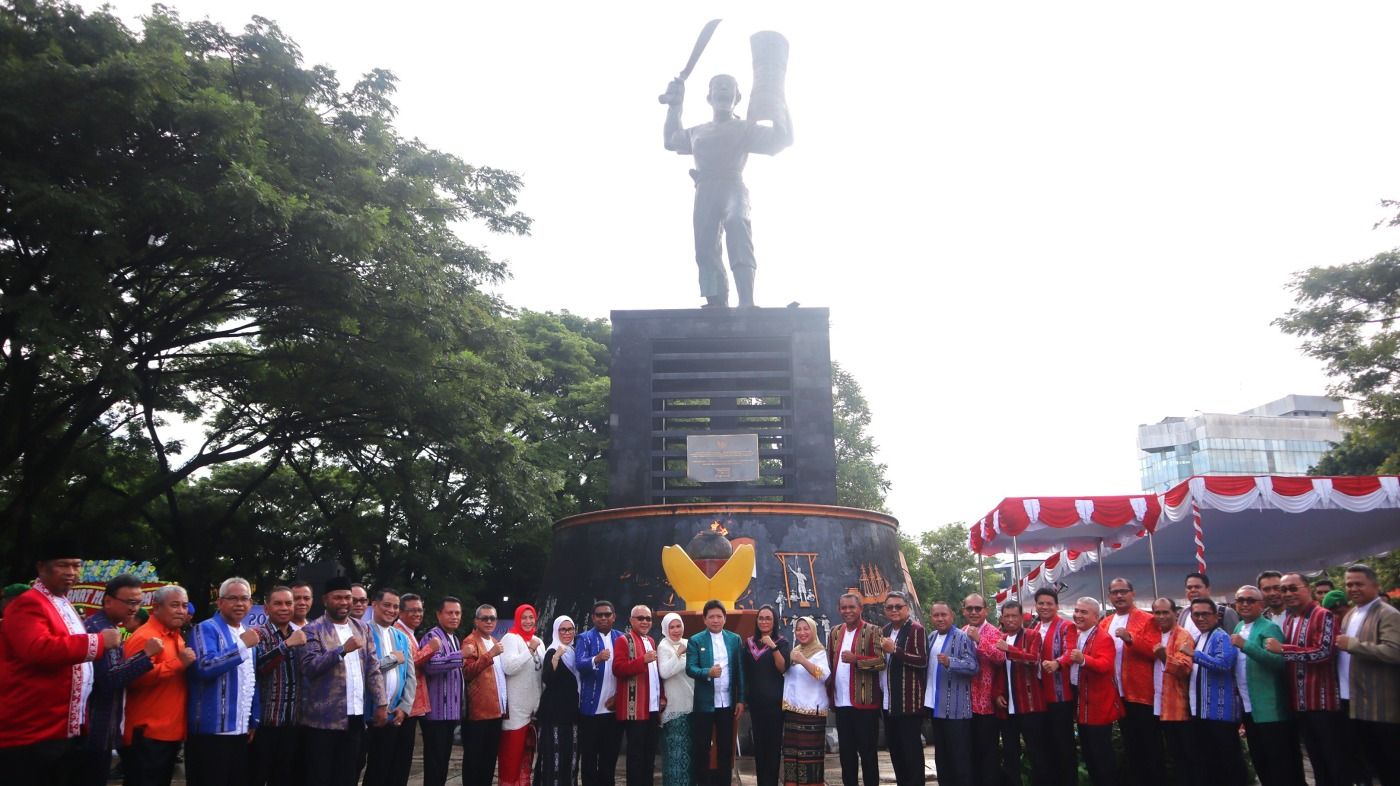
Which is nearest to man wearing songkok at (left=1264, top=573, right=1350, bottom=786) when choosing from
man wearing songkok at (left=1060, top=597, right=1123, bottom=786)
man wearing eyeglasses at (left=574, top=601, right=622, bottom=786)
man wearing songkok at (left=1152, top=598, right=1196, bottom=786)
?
man wearing songkok at (left=1152, top=598, right=1196, bottom=786)

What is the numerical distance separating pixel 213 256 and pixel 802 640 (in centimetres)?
925

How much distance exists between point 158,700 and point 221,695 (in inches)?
11.5

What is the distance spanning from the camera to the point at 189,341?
1413 centimetres

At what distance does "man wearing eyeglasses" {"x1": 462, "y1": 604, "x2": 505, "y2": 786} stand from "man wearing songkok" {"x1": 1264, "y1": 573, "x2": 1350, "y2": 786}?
4922 millimetres

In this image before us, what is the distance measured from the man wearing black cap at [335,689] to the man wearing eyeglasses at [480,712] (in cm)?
94

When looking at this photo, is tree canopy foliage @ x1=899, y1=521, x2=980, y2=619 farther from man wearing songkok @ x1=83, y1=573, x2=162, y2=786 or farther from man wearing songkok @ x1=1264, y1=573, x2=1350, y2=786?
man wearing songkok @ x1=83, y1=573, x2=162, y2=786

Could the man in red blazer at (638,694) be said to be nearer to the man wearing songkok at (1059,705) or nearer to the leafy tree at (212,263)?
the man wearing songkok at (1059,705)

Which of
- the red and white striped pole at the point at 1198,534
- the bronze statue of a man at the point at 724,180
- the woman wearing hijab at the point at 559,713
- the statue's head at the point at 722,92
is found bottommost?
the woman wearing hijab at the point at 559,713

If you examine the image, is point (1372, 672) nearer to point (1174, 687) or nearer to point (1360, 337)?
point (1174, 687)

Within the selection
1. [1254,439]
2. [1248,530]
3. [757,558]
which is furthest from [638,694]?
[1254,439]

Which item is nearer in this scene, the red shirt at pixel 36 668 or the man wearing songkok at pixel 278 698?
the red shirt at pixel 36 668

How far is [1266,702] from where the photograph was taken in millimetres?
6141

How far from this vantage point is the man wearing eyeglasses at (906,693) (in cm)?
679

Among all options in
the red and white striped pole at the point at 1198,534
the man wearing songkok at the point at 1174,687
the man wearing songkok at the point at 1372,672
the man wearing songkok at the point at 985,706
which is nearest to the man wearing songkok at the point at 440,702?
the man wearing songkok at the point at 985,706
